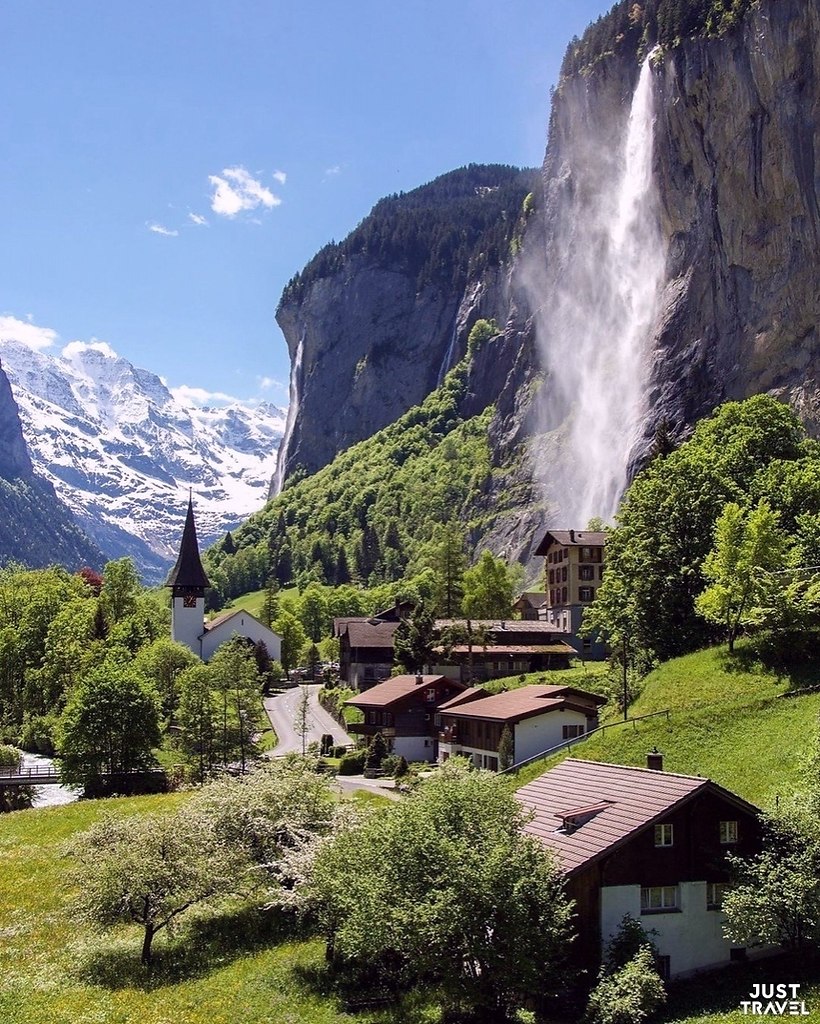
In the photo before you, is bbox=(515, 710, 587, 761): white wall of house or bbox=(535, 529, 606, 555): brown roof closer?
bbox=(515, 710, 587, 761): white wall of house

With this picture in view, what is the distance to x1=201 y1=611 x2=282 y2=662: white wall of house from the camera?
11606 cm

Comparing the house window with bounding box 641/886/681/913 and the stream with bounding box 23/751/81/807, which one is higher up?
the house window with bounding box 641/886/681/913

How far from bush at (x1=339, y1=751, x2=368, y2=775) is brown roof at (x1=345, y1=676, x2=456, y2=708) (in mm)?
4571

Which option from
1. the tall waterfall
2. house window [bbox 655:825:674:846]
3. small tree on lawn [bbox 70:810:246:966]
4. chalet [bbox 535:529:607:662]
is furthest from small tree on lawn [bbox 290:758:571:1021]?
the tall waterfall

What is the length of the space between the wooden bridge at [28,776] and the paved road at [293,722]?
14.9m

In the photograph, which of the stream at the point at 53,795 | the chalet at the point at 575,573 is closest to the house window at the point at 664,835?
the stream at the point at 53,795

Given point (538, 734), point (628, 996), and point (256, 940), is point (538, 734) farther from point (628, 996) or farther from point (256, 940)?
point (628, 996)

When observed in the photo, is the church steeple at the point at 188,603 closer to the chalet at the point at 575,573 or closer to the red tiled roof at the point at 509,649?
the chalet at the point at 575,573

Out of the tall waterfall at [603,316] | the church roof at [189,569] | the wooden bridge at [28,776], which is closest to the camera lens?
the wooden bridge at [28,776]

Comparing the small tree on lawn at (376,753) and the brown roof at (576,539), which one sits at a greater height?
the brown roof at (576,539)

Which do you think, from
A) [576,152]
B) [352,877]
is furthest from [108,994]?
[576,152]

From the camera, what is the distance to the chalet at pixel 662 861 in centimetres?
2880

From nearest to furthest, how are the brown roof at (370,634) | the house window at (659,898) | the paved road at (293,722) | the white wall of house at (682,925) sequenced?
the white wall of house at (682,925)
the house window at (659,898)
the paved road at (293,722)
the brown roof at (370,634)

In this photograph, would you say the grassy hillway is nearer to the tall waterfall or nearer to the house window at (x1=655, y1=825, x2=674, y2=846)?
the house window at (x1=655, y1=825, x2=674, y2=846)
